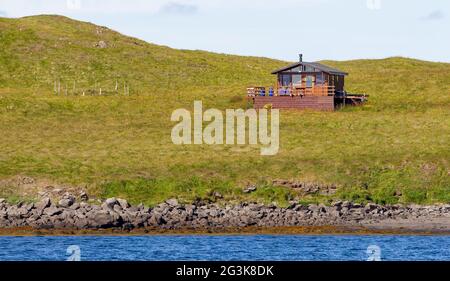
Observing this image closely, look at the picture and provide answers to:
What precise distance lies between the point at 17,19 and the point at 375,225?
101 m

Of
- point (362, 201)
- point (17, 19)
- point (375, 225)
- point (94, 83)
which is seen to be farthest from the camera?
point (17, 19)

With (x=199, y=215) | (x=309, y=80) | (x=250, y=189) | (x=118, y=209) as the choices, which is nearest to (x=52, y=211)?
(x=118, y=209)

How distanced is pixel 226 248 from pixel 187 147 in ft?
82.1

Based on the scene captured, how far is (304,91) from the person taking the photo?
3270 inches

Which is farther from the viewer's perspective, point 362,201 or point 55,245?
point 362,201

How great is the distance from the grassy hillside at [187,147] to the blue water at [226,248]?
7813mm

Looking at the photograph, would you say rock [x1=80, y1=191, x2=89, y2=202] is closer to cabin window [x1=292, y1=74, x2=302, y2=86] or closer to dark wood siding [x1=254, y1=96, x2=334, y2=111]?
dark wood siding [x1=254, y1=96, x2=334, y2=111]

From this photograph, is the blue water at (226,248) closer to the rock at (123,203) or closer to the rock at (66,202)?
the rock at (123,203)

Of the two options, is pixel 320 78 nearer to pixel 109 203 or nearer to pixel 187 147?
pixel 187 147

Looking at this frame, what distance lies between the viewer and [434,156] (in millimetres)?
58938
